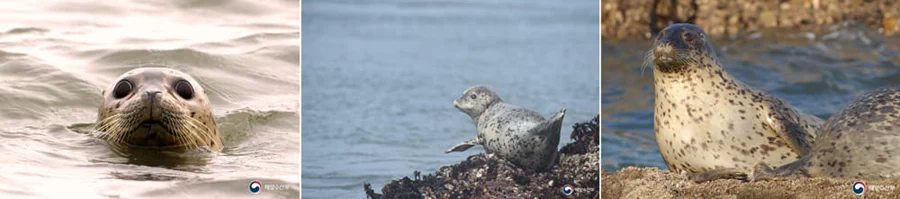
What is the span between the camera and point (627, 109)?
34.6ft

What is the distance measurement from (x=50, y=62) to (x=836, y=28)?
6.01 m

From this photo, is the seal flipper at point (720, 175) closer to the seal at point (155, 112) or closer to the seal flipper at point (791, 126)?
the seal flipper at point (791, 126)

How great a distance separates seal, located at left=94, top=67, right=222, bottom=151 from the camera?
26.3 ft

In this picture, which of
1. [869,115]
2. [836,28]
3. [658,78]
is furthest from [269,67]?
[836,28]

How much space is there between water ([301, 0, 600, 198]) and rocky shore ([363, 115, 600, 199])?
0.05 metres

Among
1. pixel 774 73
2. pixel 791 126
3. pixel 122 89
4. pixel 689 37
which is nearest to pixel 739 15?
pixel 774 73

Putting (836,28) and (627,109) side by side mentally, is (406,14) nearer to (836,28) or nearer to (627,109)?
(627,109)

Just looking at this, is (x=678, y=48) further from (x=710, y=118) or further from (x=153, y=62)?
(x=153, y=62)

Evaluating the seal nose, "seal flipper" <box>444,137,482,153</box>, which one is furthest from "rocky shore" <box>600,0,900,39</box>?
the seal nose

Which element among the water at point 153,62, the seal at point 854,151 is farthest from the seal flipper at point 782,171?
the water at point 153,62

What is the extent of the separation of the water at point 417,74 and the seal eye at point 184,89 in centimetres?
56

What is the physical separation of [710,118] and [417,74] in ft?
4.93

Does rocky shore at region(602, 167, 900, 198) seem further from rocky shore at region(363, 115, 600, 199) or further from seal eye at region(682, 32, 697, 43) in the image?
seal eye at region(682, 32, 697, 43)

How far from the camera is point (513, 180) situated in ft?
27.6
